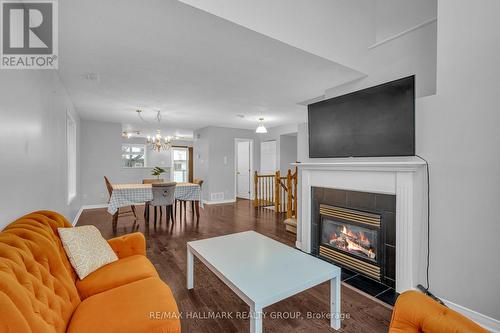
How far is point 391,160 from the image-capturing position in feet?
7.66

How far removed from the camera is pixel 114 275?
5.23ft

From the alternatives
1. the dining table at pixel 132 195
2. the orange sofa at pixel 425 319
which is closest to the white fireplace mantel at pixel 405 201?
the orange sofa at pixel 425 319

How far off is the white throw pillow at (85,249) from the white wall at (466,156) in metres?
2.69

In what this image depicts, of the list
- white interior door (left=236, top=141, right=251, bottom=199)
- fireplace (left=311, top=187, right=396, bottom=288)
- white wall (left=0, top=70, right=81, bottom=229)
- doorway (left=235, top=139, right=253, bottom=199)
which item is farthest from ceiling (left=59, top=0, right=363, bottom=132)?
white interior door (left=236, top=141, right=251, bottom=199)

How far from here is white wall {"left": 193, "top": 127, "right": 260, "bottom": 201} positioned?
7102 mm

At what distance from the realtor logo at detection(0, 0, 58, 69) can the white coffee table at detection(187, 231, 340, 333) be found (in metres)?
2.01

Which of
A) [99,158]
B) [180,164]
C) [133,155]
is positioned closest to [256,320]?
[99,158]

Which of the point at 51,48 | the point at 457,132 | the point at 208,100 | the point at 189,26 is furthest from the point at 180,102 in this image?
the point at 457,132

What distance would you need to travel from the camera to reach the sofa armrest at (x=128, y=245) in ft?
6.55

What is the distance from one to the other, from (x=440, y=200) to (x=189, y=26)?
2586mm

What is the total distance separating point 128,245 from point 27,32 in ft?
6.62

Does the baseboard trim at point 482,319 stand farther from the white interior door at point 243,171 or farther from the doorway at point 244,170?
the white interior door at point 243,171

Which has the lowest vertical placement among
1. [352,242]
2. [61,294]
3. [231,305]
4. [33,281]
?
[231,305]

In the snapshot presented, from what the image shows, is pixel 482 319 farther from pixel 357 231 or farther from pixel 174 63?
pixel 174 63
